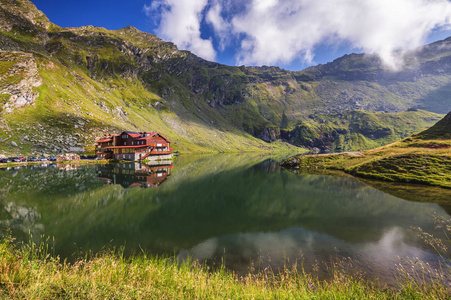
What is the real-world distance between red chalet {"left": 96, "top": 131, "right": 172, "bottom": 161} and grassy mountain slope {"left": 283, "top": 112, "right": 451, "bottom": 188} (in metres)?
69.9

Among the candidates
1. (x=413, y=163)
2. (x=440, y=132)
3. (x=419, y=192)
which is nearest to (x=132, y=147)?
(x=419, y=192)

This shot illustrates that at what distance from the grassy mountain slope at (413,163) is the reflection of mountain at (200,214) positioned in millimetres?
16690

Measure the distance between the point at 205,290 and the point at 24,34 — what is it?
971 feet

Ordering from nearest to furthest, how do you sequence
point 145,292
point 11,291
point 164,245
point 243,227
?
point 11,291, point 145,292, point 164,245, point 243,227

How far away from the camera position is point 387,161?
2189 inches

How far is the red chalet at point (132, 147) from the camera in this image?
298ft

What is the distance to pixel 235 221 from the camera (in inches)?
946

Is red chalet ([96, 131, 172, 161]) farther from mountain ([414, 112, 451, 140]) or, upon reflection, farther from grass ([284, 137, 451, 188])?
mountain ([414, 112, 451, 140])

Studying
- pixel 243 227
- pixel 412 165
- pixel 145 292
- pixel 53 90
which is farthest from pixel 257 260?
pixel 53 90

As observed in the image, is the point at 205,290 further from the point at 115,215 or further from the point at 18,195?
the point at 18,195

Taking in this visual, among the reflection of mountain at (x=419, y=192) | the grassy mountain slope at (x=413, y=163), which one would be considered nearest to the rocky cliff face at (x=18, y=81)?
the grassy mountain slope at (x=413, y=163)

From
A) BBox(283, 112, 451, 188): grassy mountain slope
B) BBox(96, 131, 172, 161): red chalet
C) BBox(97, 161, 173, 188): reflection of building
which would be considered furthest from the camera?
BBox(96, 131, 172, 161): red chalet

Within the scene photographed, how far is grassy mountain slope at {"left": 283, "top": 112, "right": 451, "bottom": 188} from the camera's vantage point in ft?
148

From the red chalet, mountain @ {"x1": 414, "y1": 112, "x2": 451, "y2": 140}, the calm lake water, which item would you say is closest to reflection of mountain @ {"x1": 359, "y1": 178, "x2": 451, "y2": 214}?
the calm lake water
